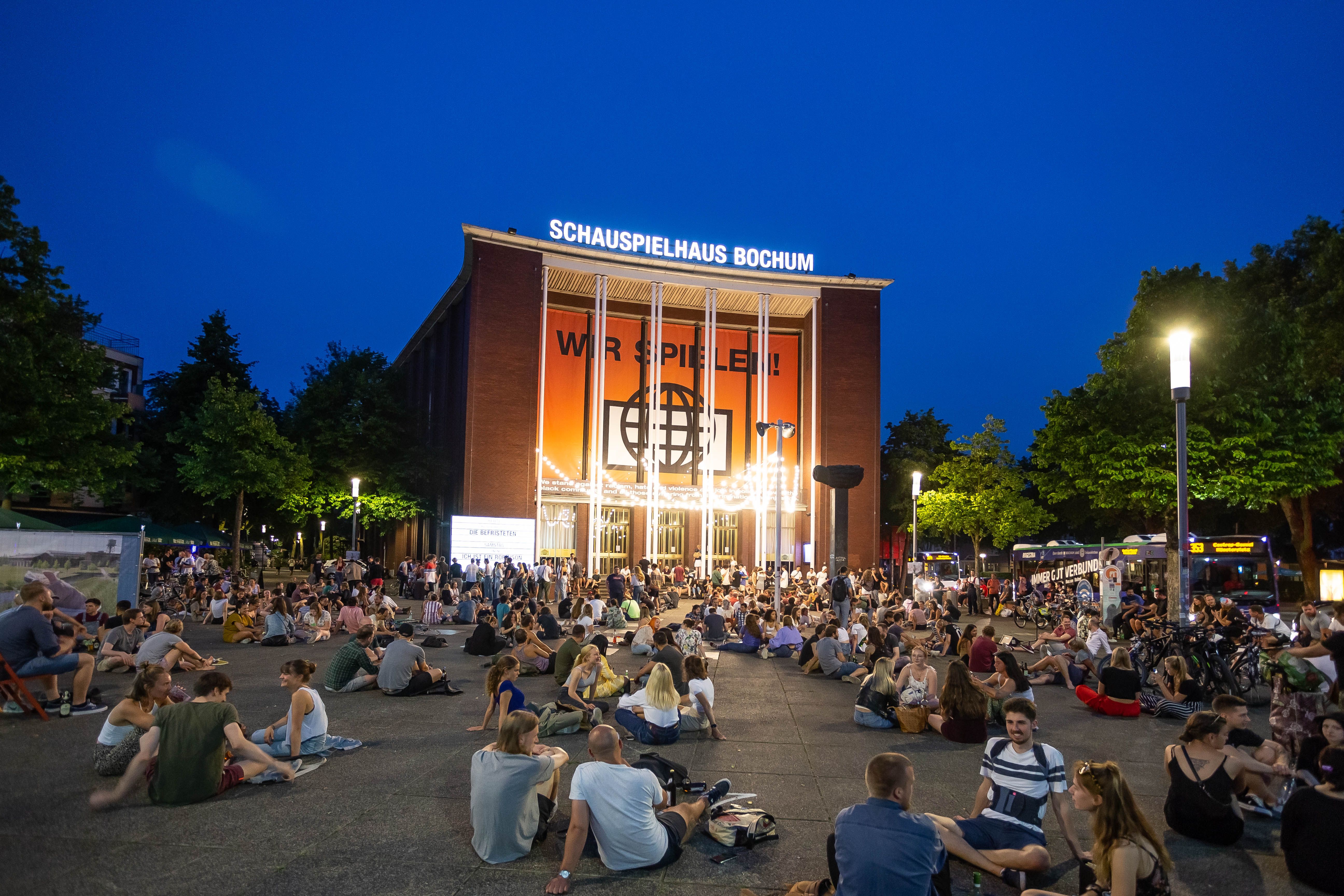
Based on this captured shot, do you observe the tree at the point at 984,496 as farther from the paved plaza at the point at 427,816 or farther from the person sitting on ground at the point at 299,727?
the person sitting on ground at the point at 299,727

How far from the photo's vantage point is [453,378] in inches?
1671

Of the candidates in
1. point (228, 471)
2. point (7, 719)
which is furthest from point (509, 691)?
point (228, 471)

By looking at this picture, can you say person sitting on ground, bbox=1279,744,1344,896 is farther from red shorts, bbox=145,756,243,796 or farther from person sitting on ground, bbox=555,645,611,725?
red shorts, bbox=145,756,243,796

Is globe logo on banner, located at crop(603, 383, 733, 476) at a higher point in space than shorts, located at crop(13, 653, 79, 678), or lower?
higher

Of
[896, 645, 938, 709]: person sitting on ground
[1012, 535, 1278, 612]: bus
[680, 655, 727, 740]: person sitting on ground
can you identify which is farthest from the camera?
[1012, 535, 1278, 612]: bus

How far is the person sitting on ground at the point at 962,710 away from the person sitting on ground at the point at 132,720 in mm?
8022

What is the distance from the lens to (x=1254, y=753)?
6.94 meters

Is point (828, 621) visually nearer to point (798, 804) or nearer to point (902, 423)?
point (798, 804)

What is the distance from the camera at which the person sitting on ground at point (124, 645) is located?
13.1 m

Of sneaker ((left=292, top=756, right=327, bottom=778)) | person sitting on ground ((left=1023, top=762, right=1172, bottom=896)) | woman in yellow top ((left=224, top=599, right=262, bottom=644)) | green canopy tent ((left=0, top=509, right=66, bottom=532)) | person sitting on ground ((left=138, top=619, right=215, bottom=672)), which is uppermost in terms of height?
green canopy tent ((left=0, top=509, right=66, bottom=532))

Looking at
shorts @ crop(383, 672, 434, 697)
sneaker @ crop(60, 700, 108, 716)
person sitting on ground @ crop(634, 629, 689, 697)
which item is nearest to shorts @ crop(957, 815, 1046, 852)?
person sitting on ground @ crop(634, 629, 689, 697)

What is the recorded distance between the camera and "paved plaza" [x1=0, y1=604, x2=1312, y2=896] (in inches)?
210

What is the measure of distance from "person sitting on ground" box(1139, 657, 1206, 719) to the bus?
1164 cm

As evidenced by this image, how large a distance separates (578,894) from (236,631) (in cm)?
1565
